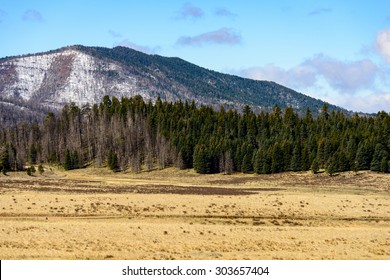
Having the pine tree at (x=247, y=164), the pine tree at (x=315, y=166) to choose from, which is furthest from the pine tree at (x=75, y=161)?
the pine tree at (x=315, y=166)

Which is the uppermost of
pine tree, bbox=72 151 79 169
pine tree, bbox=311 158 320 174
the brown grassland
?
pine tree, bbox=72 151 79 169

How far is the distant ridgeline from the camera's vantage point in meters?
103

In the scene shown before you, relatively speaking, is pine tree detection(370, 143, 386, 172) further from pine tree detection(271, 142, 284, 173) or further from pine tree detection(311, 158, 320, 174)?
pine tree detection(271, 142, 284, 173)

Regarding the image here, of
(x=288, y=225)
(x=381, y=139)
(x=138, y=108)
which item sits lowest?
(x=288, y=225)

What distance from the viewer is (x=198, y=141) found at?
12144 centimetres

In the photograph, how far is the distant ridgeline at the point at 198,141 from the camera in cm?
10288

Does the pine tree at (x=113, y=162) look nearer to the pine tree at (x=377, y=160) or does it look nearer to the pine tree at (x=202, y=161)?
the pine tree at (x=202, y=161)

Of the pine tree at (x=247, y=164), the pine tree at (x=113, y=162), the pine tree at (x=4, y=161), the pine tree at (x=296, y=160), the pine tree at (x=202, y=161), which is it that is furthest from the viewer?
the pine tree at (x=113, y=162)

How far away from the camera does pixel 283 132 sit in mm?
123438

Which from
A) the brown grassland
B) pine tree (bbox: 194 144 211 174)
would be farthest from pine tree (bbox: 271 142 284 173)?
the brown grassland

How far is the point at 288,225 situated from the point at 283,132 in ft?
287

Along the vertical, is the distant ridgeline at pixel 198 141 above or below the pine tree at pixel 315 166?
above
